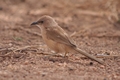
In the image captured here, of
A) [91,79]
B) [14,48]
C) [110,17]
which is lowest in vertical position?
[91,79]

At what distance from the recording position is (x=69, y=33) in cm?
1161

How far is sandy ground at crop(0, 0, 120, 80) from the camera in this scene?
22.7 feet

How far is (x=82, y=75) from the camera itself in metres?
6.78

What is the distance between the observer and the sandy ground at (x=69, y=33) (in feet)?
22.7

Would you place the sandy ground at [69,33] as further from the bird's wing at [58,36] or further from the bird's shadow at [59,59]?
the bird's wing at [58,36]

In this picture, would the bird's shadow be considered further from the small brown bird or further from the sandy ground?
the small brown bird

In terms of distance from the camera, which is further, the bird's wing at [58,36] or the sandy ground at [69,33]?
the bird's wing at [58,36]

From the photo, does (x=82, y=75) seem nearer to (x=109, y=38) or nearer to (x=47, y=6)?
(x=109, y=38)

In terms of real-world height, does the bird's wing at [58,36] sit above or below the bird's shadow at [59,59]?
above

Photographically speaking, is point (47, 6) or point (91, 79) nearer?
point (91, 79)

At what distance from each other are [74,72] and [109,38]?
4.19 metres

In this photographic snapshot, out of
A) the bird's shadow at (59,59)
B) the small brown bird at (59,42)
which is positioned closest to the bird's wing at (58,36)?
the small brown bird at (59,42)

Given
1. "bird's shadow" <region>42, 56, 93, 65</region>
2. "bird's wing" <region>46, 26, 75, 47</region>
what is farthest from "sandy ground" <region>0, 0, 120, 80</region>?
"bird's wing" <region>46, 26, 75, 47</region>

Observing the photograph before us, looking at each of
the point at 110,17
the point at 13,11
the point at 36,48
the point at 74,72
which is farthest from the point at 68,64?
the point at 13,11
